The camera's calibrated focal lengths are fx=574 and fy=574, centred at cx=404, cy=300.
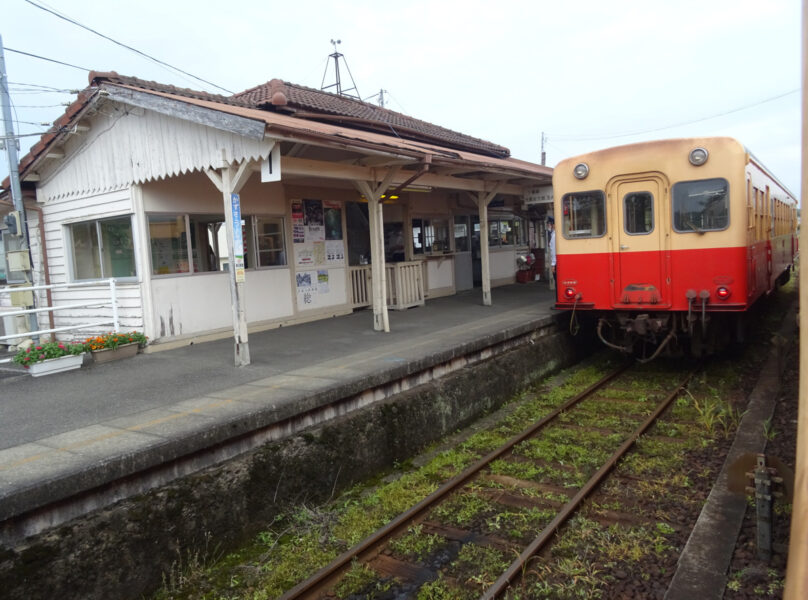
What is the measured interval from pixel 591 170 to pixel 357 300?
5358 millimetres

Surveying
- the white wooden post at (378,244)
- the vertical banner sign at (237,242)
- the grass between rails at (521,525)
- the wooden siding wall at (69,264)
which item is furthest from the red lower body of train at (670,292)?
the wooden siding wall at (69,264)

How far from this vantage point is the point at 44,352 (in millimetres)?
7164

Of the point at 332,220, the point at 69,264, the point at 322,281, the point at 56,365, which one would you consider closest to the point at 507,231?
the point at 332,220

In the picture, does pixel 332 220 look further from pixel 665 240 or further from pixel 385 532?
pixel 385 532

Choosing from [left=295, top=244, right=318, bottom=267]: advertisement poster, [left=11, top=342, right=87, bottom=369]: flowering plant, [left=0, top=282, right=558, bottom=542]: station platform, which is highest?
[left=295, top=244, right=318, bottom=267]: advertisement poster

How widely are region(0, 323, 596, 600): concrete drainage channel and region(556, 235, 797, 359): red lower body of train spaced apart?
2.73 m

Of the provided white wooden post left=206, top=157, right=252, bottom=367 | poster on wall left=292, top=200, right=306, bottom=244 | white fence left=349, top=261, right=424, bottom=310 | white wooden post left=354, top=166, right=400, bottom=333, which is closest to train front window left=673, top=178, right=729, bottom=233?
white wooden post left=354, top=166, right=400, bottom=333

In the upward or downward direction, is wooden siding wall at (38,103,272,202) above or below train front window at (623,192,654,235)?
above

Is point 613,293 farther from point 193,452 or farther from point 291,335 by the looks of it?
point 193,452

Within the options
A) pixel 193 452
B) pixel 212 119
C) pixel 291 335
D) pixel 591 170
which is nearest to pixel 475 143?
pixel 591 170

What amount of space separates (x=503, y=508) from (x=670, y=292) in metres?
4.52

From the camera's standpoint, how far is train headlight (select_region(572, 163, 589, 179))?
8297 millimetres

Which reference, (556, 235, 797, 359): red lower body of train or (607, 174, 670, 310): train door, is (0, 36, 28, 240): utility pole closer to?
(556, 235, 797, 359): red lower body of train

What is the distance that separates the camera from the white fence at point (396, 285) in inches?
461
